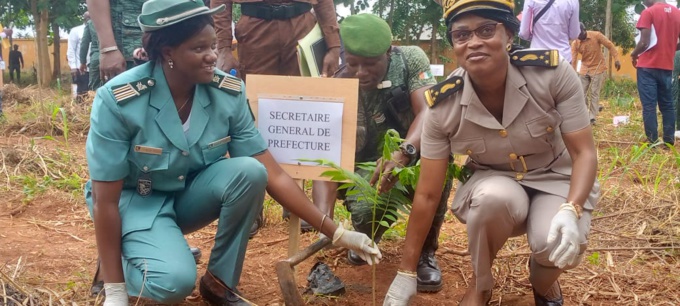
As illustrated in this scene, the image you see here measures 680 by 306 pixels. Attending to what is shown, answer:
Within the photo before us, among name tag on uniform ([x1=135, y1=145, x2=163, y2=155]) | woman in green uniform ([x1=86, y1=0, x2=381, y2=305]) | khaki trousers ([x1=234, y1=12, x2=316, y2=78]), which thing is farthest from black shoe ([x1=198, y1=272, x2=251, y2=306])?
khaki trousers ([x1=234, y1=12, x2=316, y2=78])

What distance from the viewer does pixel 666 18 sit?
300 inches

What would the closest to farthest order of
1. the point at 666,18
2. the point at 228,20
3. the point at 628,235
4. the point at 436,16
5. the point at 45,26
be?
1. the point at 628,235
2. the point at 228,20
3. the point at 666,18
4. the point at 436,16
5. the point at 45,26

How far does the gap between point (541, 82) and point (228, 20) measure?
7.48ft

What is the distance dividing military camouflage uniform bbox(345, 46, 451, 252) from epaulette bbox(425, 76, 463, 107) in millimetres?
600

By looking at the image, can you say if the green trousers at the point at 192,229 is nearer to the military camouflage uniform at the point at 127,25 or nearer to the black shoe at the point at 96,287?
the black shoe at the point at 96,287

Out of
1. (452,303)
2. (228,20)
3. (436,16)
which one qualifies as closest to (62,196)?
(228,20)

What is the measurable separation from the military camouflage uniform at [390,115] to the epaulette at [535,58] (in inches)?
27.4

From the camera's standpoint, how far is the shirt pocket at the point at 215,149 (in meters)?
2.74

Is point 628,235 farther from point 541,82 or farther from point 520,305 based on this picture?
point 541,82

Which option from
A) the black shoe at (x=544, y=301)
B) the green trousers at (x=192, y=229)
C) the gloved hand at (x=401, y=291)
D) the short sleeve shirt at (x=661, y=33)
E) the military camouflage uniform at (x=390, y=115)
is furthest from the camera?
the short sleeve shirt at (x=661, y=33)

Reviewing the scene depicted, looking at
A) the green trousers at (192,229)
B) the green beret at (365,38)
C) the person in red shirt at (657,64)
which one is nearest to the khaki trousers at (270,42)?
the green beret at (365,38)

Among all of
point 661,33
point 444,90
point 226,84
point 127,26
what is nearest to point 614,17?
point 661,33

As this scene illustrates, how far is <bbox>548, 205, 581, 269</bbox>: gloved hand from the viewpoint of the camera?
7.64ft

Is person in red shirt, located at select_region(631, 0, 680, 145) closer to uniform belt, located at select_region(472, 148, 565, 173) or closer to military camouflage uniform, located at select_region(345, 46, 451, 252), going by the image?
military camouflage uniform, located at select_region(345, 46, 451, 252)
